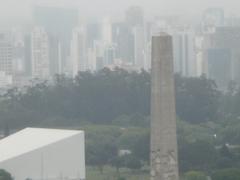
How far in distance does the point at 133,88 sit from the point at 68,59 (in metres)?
32.4

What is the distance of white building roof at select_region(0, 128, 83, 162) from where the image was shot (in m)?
17.9

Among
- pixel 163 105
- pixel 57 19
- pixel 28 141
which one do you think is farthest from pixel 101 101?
pixel 57 19

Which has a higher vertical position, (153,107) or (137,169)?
(153,107)

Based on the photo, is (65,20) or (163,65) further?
(65,20)

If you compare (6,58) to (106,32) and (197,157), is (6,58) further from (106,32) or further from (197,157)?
(197,157)

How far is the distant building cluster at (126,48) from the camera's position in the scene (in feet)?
175

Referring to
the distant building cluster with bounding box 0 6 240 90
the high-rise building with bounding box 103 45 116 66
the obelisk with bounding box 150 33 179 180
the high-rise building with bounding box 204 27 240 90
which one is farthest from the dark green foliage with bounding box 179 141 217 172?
the high-rise building with bounding box 103 45 116 66

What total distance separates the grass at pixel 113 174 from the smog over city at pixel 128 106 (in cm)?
2

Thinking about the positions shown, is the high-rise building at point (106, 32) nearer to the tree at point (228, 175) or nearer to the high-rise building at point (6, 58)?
the high-rise building at point (6, 58)

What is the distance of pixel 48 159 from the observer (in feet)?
58.6

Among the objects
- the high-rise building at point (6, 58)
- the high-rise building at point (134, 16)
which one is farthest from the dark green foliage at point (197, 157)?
the high-rise building at point (134, 16)

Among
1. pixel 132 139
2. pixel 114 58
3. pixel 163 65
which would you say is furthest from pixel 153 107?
pixel 114 58

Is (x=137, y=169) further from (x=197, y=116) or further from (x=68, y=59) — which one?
(x=68, y=59)

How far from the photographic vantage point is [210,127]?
2636 centimetres
